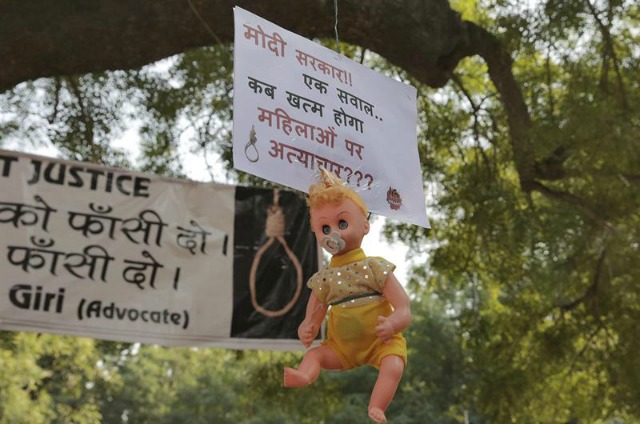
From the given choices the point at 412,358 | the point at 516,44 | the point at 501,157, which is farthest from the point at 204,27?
the point at 412,358

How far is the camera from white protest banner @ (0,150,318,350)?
5281 mm

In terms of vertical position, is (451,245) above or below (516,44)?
below

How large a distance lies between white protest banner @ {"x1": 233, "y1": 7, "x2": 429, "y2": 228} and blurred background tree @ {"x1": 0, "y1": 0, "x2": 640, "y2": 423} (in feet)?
8.98

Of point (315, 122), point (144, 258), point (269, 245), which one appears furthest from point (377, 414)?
point (269, 245)

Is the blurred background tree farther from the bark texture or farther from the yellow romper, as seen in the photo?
the yellow romper

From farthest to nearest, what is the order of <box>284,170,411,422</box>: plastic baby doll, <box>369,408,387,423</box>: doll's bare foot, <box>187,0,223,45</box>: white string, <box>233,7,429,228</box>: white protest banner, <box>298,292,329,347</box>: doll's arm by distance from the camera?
<box>187,0,223,45</box>: white string < <box>233,7,429,228</box>: white protest banner < <box>298,292,329,347</box>: doll's arm < <box>284,170,411,422</box>: plastic baby doll < <box>369,408,387,423</box>: doll's bare foot

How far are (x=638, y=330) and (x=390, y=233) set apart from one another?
95.4 inches

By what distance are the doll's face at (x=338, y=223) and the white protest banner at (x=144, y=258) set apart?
11.5 ft

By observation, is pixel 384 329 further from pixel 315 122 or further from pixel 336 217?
pixel 315 122

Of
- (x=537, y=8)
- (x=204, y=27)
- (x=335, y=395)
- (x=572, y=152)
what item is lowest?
(x=335, y=395)

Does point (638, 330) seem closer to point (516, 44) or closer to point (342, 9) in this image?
point (516, 44)

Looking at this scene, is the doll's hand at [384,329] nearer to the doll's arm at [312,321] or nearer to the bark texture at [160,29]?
the doll's arm at [312,321]

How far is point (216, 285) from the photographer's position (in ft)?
19.0

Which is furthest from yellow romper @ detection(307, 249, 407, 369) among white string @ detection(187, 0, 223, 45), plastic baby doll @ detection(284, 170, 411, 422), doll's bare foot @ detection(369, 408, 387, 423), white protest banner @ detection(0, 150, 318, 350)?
white protest banner @ detection(0, 150, 318, 350)
